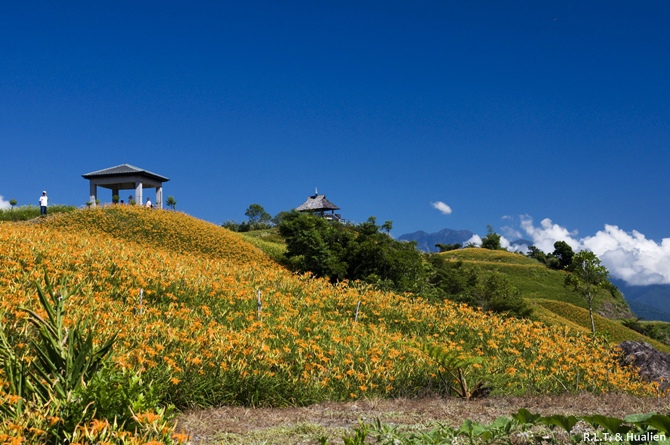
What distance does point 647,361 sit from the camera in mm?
11766

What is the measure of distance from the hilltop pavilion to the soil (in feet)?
99.7

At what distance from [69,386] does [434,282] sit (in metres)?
16.6

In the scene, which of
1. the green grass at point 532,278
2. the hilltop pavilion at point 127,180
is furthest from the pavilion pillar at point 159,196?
the green grass at point 532,278

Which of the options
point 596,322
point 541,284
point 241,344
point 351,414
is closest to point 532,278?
point 541,284

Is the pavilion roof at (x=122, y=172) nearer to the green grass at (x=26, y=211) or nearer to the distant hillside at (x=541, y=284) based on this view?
the green grass at (x=26, y=211)

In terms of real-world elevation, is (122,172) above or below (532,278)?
above

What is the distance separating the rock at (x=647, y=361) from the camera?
1133 centimetres

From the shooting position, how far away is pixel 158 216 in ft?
83.7

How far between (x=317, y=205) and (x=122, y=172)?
26870 mm

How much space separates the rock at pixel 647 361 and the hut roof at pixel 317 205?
45439mm

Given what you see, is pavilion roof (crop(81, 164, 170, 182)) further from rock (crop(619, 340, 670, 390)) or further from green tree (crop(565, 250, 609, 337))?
rock (crop(619, 340, 670, 390))

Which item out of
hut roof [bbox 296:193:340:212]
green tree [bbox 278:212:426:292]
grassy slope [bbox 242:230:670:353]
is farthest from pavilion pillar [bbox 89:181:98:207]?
hut roof [bbox 296:193:340:212]

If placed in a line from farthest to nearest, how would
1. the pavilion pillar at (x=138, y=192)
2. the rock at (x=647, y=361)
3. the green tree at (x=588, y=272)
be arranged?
the pavilion pillar at (x=138, y=192) → the green tree at (x=588, y=272) → the rock at (x=647, y=361)

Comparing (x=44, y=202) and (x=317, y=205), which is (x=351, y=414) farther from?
(x=317, y=205)
